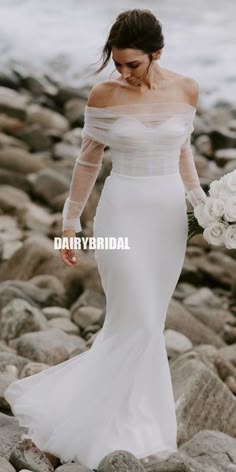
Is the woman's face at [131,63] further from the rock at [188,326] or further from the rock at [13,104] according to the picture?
the rock at [13,104]

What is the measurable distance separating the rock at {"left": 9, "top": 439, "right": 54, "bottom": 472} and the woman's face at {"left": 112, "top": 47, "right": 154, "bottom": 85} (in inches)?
Answer: 63.8

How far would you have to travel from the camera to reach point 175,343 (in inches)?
257

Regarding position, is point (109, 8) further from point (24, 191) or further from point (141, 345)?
point (141, 345)

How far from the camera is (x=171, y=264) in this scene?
13.0 ft

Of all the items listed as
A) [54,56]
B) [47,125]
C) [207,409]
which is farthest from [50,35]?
[207,409]

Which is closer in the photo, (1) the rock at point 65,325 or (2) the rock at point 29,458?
(2) the rock at point 29,458

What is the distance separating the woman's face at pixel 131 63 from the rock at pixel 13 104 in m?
10.8

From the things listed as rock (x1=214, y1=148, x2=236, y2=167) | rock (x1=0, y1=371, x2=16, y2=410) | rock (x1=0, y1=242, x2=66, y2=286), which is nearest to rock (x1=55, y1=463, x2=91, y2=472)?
rock (x1=0, y1=371, x2=16, y2=410)

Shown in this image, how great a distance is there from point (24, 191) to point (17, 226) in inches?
36.8

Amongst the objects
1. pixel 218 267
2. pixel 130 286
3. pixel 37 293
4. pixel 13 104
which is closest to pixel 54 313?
pixel 37 293

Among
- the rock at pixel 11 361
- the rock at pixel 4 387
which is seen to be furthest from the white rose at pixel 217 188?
the rock at pixel 11 361

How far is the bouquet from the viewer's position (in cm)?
379

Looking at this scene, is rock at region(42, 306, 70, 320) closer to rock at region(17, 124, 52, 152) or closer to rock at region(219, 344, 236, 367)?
rock at region(219, 344, 236, 367)

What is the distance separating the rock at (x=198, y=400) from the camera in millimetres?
4742
